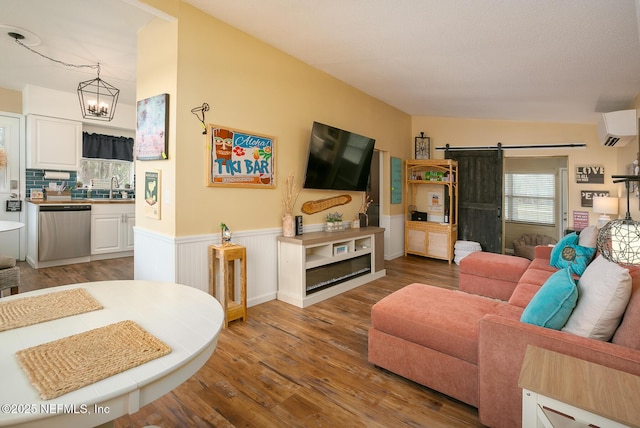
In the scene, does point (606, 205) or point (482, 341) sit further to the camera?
point (606, 205)

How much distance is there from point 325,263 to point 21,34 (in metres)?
3.89

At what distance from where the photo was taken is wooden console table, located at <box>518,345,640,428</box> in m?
0.95

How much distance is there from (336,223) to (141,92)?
267 centimetres

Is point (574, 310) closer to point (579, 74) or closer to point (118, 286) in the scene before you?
point (118, 286)

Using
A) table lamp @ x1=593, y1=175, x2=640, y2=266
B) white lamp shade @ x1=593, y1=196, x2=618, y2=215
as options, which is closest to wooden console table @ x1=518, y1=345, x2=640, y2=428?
table lamp @ x1=593, y1=175, x2=640, y2=266

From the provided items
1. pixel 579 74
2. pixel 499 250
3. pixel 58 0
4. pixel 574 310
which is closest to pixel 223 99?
pixel 58 0

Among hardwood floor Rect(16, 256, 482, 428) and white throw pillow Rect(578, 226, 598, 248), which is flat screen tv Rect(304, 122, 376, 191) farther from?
white throw pillow Rect(578, 226, 598, 248)

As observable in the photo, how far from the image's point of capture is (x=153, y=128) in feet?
10.0

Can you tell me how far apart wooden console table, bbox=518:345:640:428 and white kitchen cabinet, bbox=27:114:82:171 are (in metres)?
6.55

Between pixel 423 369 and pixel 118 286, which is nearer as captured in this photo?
pixel 118 286

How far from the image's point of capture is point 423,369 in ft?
6.57

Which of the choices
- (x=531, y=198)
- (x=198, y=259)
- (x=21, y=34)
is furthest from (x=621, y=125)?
(x=21, y=34)

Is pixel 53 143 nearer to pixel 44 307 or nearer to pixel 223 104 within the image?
pixel 223 104

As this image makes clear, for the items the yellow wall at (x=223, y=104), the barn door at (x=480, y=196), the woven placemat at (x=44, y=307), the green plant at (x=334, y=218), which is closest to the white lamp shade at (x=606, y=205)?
the barn door at (x=480, y=196)
